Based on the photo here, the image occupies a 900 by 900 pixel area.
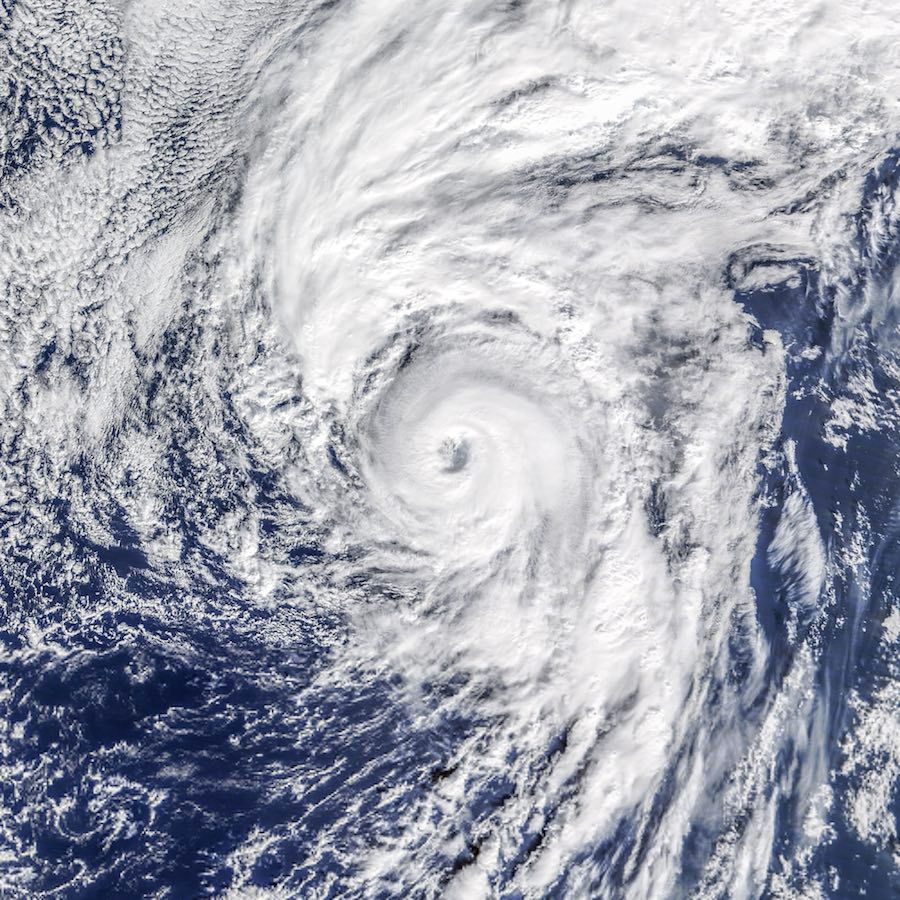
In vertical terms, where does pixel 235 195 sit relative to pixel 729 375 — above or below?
below

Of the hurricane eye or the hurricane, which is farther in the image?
the hurricane eye

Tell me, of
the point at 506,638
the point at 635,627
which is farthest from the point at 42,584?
the point at 635,627

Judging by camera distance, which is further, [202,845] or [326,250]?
[326,250]

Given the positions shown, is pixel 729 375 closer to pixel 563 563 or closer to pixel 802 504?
pixel 802 504

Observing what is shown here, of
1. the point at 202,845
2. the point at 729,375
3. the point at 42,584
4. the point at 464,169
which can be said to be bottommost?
the point at 202,845

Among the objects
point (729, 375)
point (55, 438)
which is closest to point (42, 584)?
point (55, 438)

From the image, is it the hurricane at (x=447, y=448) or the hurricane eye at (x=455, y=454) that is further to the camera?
the hurricane eye at (x=455, y=454)
